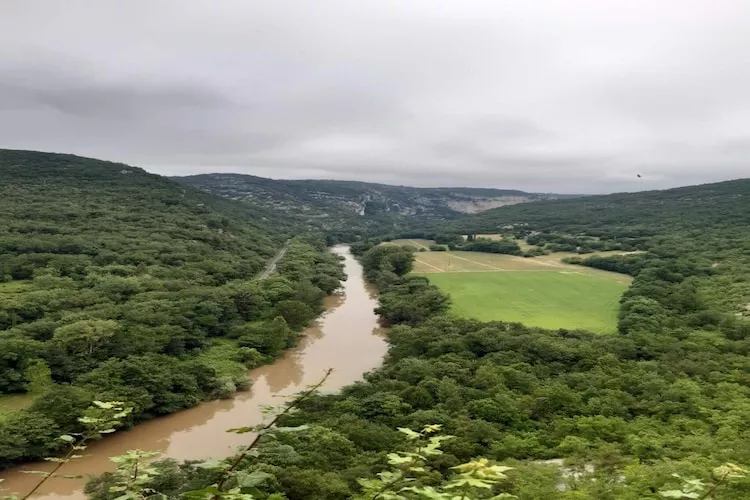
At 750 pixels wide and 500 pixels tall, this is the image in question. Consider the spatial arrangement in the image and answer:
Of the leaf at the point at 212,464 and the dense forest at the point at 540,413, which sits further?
the dense forest at the point at 540,413

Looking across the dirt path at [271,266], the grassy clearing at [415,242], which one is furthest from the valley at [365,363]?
the grassy clearing at [415,242]

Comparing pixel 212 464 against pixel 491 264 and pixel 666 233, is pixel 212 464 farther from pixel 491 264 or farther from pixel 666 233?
pixel 666 233

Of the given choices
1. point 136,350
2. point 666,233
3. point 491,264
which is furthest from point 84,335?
point 666,233

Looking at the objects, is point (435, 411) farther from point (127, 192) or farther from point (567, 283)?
point (127, 192)

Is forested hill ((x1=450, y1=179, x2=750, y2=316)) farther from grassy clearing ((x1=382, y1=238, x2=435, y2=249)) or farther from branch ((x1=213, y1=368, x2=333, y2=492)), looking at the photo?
branch ((x1=213, y1=368, x2=333, y2=492))

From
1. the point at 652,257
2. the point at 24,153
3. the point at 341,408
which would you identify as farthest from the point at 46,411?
the point at 24,153

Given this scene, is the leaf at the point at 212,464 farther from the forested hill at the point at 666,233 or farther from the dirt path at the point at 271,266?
the dirt path at the point at 271,266
